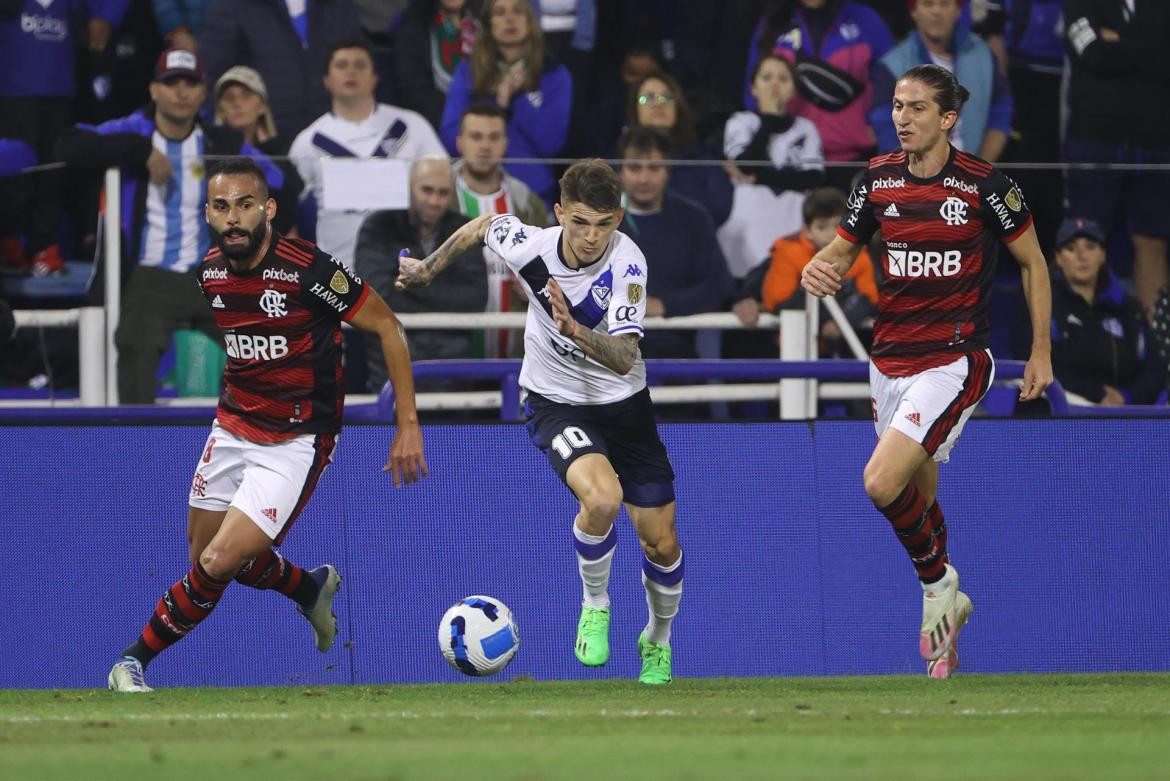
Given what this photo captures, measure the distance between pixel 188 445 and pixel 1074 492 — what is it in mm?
4752

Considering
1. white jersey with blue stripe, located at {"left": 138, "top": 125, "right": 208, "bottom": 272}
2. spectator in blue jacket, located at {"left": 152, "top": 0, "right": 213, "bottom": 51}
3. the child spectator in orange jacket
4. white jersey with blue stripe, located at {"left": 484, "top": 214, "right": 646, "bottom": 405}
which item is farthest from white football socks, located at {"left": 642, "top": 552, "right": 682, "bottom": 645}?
spectator in blue jacket, located at {"left": 152, "top": 0, "right": 213, "bottom": 51}

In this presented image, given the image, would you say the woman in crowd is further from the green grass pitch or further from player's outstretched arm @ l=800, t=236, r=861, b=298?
the green grass pitch

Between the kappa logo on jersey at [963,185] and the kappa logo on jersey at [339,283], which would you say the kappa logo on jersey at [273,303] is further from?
the kappa logo on jersey at [963,185]

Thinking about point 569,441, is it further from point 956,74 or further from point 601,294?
point 956,74

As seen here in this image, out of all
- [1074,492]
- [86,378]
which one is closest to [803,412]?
[1074,492]

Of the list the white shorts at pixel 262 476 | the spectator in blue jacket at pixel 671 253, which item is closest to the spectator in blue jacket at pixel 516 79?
the spectator in blue jacket at pixel 671 253

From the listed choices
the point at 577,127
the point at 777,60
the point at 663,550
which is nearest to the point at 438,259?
the point at 663,550

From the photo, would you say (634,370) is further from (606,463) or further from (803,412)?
(803,412)

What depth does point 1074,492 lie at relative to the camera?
10086 mm

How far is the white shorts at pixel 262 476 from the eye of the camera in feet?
27.0

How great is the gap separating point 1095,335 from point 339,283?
4.73 metres

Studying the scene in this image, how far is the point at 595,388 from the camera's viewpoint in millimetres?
8414

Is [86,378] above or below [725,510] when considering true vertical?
above

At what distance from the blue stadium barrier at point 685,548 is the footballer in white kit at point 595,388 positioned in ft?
4.63
